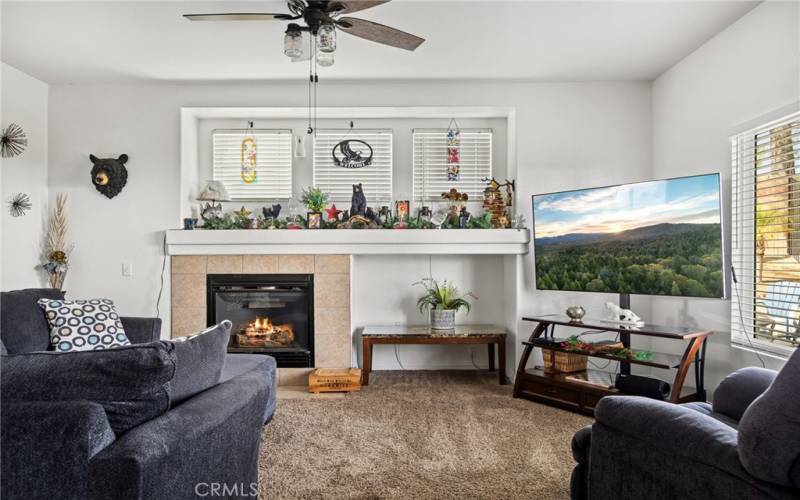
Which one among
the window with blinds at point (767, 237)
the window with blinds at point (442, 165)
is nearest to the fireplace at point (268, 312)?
the window with blinds at point (442, 165)

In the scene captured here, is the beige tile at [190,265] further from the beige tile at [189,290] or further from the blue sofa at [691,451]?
the blue sofa at [691,451]

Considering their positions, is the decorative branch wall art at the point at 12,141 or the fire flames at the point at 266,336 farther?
the fire flames at the point at 266,336

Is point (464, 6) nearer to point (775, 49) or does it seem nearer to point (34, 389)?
point (775, 49)

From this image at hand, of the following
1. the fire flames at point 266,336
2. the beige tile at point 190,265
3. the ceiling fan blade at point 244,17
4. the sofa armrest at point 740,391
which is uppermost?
the ceiling fan blade at point 244,17

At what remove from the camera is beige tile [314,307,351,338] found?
4.31m

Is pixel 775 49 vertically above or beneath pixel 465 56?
beneath

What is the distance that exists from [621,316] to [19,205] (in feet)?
16.4

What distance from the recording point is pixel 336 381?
402 centimetres

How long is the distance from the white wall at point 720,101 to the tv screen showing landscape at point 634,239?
0.37 m

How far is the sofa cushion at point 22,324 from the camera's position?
272 cm

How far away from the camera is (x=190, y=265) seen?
4.35 meters

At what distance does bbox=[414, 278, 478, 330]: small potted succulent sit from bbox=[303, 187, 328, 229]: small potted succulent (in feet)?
3.84

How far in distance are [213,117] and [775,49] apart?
445cm

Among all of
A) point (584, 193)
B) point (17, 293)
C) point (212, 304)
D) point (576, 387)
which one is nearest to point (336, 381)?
point (212, 304)
